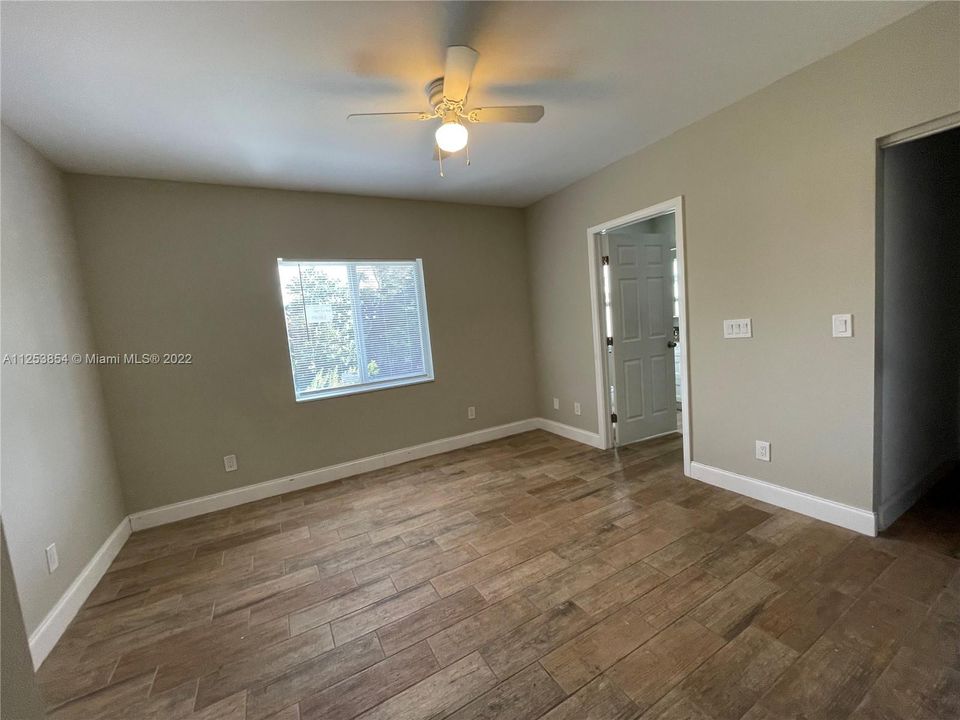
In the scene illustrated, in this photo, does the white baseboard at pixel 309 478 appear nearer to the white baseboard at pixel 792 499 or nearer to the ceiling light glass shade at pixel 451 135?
the white baseboard at pixel 792 499

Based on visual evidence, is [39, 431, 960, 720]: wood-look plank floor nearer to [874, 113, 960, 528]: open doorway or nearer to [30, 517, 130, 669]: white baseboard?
[30, 517, 130, 669]: white baseboard

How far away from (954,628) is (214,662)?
9.83 ft

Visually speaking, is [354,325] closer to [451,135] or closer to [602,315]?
[451,135]

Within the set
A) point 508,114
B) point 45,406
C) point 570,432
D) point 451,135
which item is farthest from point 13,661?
point 570,432

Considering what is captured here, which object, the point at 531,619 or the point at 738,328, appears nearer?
the point at 531,619

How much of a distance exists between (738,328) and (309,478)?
3.61 m

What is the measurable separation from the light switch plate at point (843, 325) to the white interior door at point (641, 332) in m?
1.68

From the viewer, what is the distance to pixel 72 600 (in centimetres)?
199

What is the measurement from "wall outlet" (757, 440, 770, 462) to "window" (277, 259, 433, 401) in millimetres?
2818

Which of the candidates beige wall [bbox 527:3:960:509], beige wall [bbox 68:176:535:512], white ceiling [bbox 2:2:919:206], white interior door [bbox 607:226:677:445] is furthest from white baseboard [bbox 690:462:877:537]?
white ceiling [bbox 2:2:919:206]

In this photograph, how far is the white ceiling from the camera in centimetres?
153

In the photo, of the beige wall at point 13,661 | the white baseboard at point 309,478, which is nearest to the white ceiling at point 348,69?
the beige wall at point 13,661

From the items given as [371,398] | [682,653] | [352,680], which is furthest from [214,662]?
[371,398]

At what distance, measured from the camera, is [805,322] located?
224 centimetres
